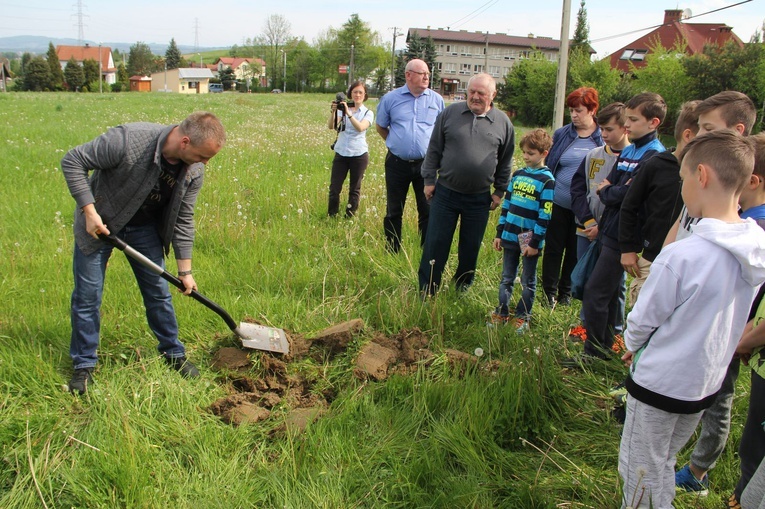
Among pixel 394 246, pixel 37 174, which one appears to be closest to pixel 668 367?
pixel 394 246

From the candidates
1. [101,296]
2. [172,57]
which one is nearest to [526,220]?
[101,296]

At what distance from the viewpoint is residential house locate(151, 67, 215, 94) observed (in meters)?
105

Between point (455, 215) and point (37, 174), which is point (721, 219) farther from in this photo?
point (37, 174)

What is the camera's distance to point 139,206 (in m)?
3.32

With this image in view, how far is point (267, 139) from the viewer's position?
15688 mm

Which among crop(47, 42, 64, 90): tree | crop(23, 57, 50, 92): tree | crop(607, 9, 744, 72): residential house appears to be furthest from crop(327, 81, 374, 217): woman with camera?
crop(47, 42, 64, 90): tree

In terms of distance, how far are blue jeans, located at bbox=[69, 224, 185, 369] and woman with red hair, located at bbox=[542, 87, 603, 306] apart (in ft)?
10.5

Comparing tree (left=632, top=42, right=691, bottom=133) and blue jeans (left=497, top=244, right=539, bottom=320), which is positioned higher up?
tree (left=632, top=42, right=691, bottom=133)

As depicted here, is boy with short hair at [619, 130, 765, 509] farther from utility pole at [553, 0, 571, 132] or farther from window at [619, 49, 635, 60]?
window at [619, 49, 635, 60]

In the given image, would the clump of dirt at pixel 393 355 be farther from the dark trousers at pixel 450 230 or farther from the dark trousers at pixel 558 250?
the dark trousers at pixel 558 250

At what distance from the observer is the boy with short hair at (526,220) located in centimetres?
453

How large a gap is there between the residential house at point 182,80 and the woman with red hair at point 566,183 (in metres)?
107

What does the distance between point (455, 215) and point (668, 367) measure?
2903 mm

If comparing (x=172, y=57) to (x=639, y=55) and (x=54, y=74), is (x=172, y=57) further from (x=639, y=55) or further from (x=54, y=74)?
(x=639, y=55)
